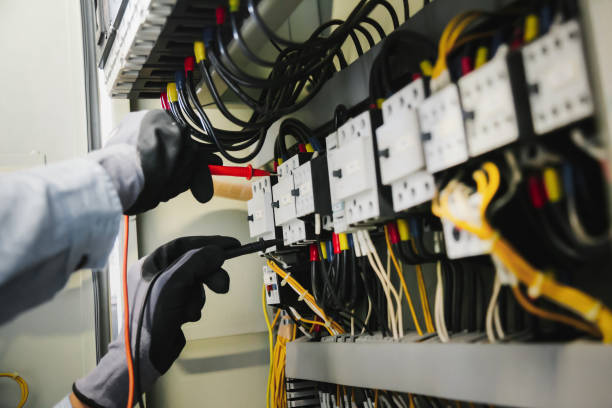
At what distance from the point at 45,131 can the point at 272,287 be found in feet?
3.23

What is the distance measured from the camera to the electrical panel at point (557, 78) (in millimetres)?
617

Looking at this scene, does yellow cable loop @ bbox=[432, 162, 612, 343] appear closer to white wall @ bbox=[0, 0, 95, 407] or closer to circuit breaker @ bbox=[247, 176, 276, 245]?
circuit breaker @ bbox=[247, 176, 276, 245]

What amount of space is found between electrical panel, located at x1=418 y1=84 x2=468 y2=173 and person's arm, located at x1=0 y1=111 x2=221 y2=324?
19.3 inches

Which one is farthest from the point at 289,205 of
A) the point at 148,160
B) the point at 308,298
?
the point at 148,160

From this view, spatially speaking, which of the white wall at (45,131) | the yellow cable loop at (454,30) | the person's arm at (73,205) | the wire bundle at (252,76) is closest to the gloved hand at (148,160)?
the person's arm at (73,205)

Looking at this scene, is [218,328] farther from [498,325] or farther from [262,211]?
[498,325]

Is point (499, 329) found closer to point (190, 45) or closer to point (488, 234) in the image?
point (488, 234)

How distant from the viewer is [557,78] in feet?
2.12

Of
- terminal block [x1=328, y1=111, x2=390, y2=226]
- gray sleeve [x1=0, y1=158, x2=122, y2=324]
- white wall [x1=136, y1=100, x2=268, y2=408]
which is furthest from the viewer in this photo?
white wall [x1=136, y1=100, x2=268, y2=408]

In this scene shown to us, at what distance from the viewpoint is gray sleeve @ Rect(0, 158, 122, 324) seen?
0.78m

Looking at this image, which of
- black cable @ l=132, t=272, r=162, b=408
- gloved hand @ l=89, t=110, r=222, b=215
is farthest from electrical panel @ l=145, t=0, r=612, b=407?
black cable @ l=132, t=272, r=162, b=408

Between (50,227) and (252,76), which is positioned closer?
(50,227)

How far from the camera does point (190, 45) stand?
1.28 metres

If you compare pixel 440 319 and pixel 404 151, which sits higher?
pixel 404 151
